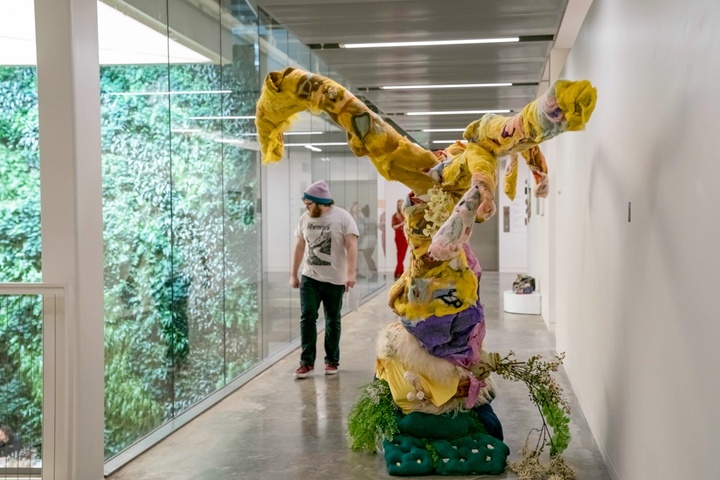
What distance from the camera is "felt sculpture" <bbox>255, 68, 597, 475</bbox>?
3842mm

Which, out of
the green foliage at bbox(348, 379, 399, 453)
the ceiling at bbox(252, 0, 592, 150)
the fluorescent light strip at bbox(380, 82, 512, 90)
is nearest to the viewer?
the green foliage at bbox(348, 379, 399, 453)

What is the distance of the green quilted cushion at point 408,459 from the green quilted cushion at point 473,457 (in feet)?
0.21

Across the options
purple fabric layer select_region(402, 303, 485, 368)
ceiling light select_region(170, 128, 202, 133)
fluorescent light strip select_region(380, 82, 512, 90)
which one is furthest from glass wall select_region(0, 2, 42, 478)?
fluorescent light strip select_region(380, 82, 512, 90)

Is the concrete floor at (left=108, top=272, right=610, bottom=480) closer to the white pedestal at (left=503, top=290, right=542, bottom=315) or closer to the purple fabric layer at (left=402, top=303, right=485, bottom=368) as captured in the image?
the purple fabric layer at (left=402, top=303, right=485, bottom=368)

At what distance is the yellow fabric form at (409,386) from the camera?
12.9ft

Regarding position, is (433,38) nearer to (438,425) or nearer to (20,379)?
(438,425)

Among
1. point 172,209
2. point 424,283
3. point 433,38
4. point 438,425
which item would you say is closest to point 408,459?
point 438,425

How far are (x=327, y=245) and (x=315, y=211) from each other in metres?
0.31

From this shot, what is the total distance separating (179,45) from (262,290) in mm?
2545

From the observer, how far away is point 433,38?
6.95 m

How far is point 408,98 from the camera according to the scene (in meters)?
10.4

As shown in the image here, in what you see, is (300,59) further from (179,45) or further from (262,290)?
(179,45)

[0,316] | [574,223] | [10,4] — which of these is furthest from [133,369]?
[574,223]

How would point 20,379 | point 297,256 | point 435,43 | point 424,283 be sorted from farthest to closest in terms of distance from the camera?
point 435,43, point 297,256, point 424,283, point 20,379
